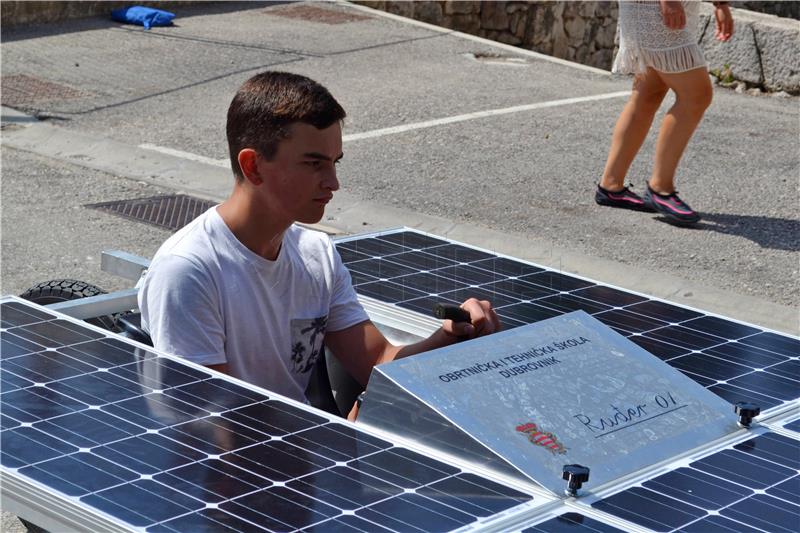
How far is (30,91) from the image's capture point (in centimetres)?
999

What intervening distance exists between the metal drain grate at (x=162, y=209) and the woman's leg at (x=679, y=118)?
8.96 feet

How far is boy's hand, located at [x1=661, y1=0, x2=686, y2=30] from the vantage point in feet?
23.3

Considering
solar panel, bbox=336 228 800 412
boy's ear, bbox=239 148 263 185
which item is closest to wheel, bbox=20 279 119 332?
solar panel, bbox=336 228 800 412

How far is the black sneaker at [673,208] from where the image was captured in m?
7.41

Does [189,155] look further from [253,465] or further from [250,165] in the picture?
[253,465]

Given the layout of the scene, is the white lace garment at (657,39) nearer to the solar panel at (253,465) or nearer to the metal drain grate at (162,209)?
the metal drain grate at (162,209)

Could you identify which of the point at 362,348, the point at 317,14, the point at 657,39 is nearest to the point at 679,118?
the point at 657,39

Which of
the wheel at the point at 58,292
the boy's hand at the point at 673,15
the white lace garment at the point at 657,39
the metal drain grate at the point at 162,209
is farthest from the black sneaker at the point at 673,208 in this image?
the wheel at the point at 58,292

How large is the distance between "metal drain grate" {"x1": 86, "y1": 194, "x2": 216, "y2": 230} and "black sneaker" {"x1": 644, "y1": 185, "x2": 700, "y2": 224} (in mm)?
2694

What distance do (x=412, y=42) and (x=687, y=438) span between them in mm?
10580

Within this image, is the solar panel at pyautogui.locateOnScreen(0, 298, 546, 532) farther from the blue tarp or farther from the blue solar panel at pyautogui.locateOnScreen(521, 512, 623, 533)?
the blue tarp

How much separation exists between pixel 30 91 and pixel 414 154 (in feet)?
11.1

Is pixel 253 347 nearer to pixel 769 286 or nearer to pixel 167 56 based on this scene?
pixel 769 286

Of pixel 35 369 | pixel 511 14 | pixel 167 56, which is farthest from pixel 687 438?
pixel 511 14
